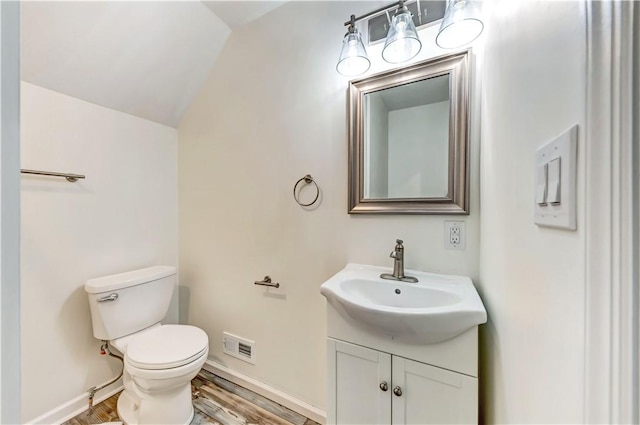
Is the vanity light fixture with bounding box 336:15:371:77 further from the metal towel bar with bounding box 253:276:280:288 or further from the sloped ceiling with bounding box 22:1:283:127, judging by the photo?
the metal towel bar with bounding box 253:276:280:288

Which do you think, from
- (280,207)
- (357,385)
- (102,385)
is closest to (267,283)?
(280,207)

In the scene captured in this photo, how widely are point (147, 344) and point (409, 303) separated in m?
1.36

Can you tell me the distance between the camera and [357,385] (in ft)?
3.13

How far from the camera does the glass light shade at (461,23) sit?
0.95m

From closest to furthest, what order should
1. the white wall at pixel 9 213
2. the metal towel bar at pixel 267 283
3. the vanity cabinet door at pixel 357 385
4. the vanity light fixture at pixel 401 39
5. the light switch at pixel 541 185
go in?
the white wall at pixel 9 213
the light switch at pixel 541 185
the vanity cabinet door at pixel 357 385
the vanity light fixture at pixel 401 39
the metal towel bar at pixel 267 283

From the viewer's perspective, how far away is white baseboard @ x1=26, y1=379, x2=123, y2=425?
1.32m

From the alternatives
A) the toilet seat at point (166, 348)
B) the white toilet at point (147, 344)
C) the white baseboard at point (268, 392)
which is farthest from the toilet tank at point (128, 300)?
the white baseboard at point (268, 392)

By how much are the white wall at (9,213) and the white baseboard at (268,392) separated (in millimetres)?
1370

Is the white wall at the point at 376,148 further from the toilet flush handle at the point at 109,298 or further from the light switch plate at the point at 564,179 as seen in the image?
the toilet flush handle at the point at 109,298

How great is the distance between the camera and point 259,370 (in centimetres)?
158

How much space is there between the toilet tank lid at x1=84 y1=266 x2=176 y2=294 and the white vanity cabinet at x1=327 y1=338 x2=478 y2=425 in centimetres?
122

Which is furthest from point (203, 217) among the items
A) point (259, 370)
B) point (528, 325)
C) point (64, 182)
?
point (528, 325)

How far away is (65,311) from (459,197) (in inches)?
84.4

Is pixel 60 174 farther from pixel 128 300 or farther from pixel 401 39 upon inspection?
pixel 401 39
